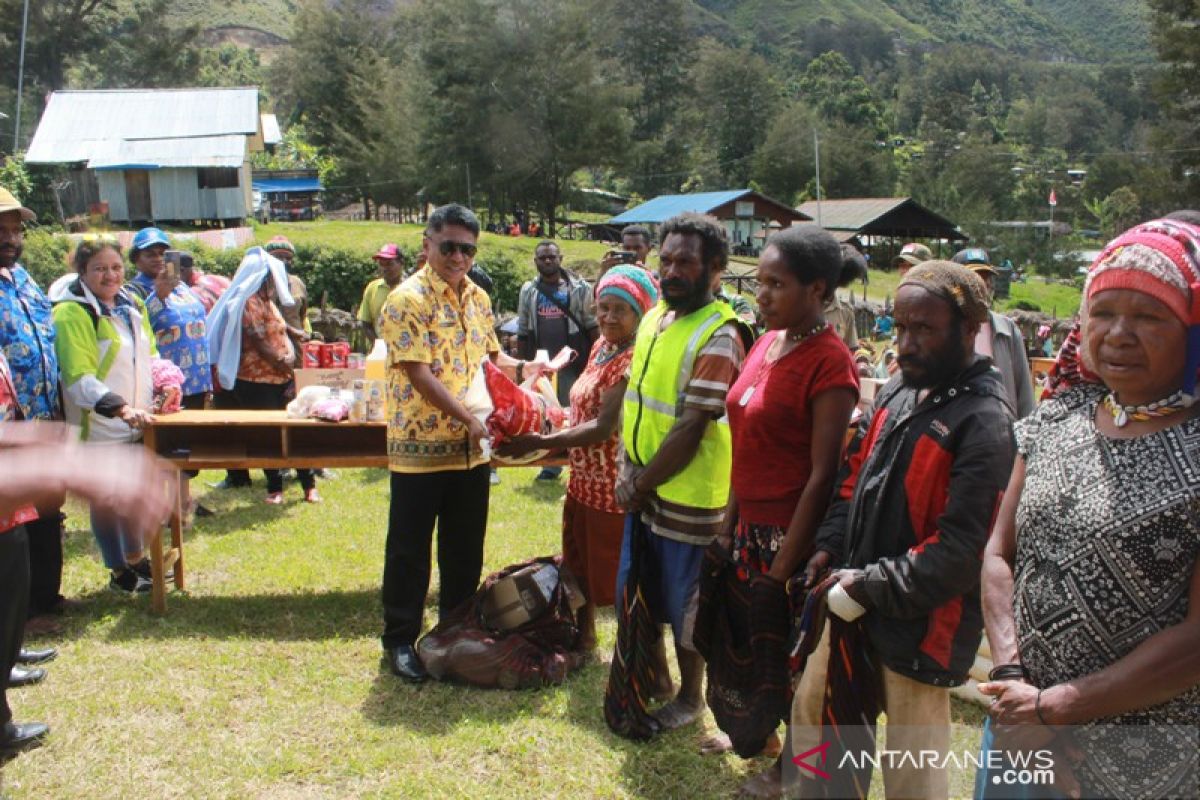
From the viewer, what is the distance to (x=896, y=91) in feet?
379

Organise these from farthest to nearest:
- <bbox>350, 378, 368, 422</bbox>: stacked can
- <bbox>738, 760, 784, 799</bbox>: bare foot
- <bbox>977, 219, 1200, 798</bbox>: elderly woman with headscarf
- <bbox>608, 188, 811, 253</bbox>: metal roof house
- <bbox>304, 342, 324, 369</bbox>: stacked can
Result: <bbox>608, 188, 811, 253</bbox>: metal roof house, <bbox>304, 342, 324, 369</bbox>: stacked can, <bbox>350, 378, 368, 422</bbox>: stacked can, <bbox>738, 760, 784, 799</bbox>: bare foot, <bbox>977, 219, 1200, 798</bbox>: elderly woman with headscarf

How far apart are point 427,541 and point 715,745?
1623 mm

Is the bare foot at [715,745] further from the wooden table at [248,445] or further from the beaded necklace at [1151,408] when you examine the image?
the beaded necklace at [1151,408]

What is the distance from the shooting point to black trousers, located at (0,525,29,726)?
136 inches

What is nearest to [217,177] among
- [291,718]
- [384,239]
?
[384,239]

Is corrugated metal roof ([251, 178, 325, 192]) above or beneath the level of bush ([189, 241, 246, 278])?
above

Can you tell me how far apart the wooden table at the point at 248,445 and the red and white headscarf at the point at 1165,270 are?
3479 millimetres

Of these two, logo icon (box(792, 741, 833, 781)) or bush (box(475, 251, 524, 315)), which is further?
bush (box(475, 251, 524, 315))

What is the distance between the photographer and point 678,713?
386cm

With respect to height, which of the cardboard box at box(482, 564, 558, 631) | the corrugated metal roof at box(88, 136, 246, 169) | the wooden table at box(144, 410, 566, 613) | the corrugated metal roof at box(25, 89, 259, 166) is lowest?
the cardboard box at box(482, 564, 558, 631)

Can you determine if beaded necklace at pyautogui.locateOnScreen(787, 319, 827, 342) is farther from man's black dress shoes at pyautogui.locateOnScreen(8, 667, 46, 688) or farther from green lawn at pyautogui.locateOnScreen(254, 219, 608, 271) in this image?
green lawn at pyautogui.locateOnScreen(254, 219, 608, 271)

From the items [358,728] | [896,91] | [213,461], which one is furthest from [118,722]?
[896,91]

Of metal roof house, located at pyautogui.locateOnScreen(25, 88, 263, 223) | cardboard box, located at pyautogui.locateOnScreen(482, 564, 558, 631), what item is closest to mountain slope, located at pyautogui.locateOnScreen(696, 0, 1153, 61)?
metal roof house, located at pyautogui.locateOnScreen(25, 88, 263, 223)

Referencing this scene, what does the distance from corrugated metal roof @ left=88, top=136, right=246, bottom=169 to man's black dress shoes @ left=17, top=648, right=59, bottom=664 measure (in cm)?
3516
